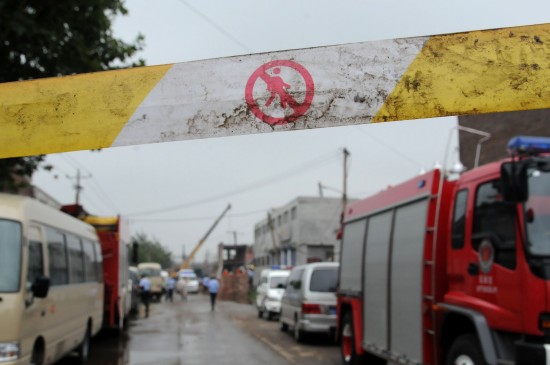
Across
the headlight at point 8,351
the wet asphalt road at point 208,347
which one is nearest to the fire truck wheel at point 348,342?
the wet asphalt road at point 208,347

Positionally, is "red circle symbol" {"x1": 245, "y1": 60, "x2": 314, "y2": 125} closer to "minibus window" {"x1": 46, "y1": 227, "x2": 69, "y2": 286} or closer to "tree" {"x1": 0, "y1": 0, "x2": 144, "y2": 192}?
"minibus window" {"x1": 46, "y1": 227, "x2": 69, "y2": 286}

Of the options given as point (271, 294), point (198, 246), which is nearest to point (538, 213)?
point (271, 294)

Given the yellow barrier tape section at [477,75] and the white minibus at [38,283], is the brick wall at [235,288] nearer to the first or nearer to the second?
the white minibus at [38,283]

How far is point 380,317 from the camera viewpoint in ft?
26.4

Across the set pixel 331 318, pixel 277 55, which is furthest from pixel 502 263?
pixel 331 318

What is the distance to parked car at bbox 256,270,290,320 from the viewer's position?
21.5 meters

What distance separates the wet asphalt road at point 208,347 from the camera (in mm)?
11172

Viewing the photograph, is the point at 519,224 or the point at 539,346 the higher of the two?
the point at 519,224

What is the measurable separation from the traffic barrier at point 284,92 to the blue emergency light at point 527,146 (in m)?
2.15

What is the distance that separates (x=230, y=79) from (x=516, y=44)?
1667 mm

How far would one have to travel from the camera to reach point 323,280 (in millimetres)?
13375

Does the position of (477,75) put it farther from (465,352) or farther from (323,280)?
(323,280)

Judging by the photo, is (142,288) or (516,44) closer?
(516,44)

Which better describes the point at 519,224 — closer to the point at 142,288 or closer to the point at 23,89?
the point at 23,89
